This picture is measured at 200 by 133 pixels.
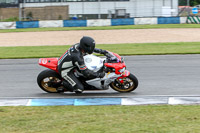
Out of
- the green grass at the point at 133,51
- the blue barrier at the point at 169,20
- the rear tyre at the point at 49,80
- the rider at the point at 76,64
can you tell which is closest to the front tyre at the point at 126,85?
the rider at the point at 76,64

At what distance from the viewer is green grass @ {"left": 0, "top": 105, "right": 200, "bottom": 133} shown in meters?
5.61

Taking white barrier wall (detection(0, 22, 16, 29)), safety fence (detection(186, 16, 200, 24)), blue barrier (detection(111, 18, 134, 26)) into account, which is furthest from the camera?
safety fence (detection(186, 16, 200, 24))

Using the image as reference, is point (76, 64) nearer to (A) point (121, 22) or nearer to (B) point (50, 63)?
(B) point (50, 63)

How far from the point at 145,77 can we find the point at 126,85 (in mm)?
2053

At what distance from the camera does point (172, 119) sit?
6082mm

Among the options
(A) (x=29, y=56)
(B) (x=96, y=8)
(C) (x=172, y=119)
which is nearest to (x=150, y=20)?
(B) (x=96, y=8)

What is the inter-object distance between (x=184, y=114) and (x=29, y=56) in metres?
10.3

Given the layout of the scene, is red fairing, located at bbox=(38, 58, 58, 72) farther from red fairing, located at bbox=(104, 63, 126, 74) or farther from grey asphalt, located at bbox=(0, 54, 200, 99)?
red fairing, located at bbox=(104, 63, 126, 74)

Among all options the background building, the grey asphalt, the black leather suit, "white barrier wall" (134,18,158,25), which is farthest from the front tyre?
the background building

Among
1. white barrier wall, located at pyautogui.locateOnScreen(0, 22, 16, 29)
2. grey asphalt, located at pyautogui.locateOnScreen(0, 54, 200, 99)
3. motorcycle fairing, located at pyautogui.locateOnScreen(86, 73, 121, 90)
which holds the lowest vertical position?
grey asphalt, located at pyautogui.locateOnScreen(0, 54, 200, 99)

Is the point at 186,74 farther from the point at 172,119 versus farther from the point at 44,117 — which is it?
the point at 44,117

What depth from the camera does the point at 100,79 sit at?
8188 millimetres

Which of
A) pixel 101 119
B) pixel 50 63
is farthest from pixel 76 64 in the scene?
pixel 101 119

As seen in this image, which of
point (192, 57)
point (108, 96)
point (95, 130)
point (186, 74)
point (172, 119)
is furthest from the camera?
point (192, 57)
